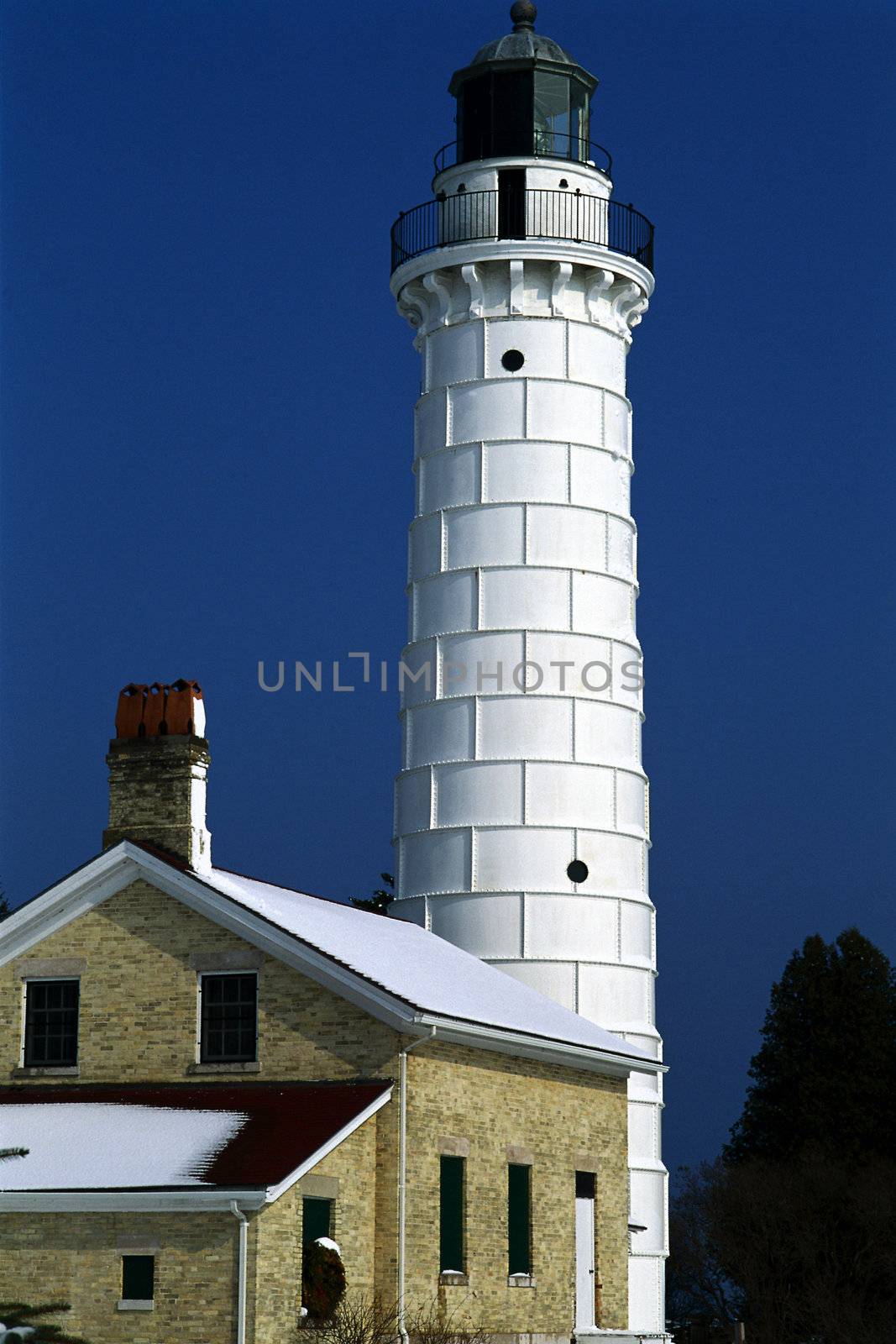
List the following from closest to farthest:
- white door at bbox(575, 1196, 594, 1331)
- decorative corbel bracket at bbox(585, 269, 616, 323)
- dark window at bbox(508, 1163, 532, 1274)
Result: dark window at bbox(508, 1163, 532, 1274), white door at bbox(575, 1196, 594, 1331), decorative corbel bracket at bbox(585, 269, 616, 323)

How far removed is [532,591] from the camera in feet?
130

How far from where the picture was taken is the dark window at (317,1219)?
932 inches

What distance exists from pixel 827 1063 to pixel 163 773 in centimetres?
2659

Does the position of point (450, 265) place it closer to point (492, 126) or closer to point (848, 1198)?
point (492, 126)

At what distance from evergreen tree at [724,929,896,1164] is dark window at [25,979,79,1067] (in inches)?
991

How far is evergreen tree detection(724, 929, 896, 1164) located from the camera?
160 feet

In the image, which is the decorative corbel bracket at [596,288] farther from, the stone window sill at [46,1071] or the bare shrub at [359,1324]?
the bare shrub at [359,1324]

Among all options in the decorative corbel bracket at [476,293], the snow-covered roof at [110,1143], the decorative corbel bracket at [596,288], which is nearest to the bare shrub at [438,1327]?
the snow-covered roof at [110,1143]

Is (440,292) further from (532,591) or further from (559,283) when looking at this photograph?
(532,591)

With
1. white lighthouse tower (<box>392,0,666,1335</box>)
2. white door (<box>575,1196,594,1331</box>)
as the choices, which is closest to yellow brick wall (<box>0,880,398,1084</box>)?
white door (<box>575,1196,594,1331</box>)

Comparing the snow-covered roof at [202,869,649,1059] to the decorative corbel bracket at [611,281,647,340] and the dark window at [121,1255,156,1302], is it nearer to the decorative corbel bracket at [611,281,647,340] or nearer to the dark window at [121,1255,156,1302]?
the dark window at [121,1255,156,1302]

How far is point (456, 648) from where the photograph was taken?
40.0m

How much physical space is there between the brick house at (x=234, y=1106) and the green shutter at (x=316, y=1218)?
4 cm

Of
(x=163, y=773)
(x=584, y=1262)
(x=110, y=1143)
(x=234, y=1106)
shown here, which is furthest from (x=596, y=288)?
(x=110, y=1143)
